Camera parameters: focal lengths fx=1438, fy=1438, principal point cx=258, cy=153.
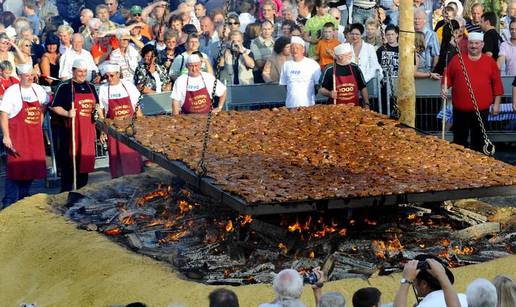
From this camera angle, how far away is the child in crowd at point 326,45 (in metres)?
21.9

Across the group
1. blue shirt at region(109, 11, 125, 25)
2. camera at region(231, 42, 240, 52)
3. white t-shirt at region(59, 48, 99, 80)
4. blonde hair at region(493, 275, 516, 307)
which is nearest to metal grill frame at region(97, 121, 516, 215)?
blonde hair at region(493, 275, 516, 307)

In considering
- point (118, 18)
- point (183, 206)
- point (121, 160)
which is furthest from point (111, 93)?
point (118, 18)

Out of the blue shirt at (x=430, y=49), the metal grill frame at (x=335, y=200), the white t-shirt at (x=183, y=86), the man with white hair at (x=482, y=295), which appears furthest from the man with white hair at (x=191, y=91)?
the man with white hair at (x=482, y=295)

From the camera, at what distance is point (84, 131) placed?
19453 millimetres

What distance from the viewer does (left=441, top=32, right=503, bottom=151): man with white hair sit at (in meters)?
18.5

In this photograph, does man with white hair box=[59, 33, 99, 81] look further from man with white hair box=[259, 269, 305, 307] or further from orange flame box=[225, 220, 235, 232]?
man with white hair box=[259, 269, 305, 307]

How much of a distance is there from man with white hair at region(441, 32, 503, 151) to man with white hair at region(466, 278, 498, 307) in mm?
9692

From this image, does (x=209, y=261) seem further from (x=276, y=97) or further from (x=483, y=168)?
(x=276, y=97)

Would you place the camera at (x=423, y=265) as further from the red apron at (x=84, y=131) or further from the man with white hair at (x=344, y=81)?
the red apron at (x=84, y=131)

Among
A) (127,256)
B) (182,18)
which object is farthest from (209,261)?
(182,18)

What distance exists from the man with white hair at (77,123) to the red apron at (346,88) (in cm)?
325

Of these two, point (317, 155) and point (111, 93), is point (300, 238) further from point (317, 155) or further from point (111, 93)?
point (111, 93)

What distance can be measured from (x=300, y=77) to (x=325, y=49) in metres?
2.45

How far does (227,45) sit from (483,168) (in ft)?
30.0
